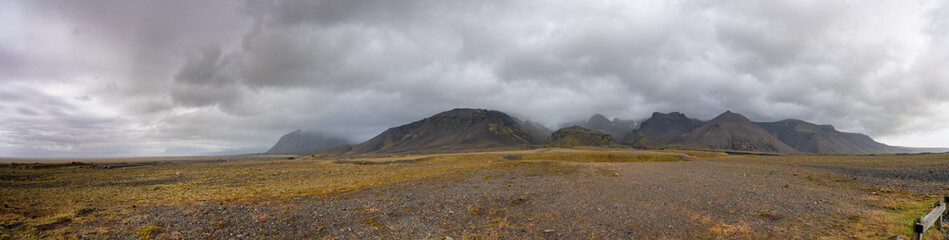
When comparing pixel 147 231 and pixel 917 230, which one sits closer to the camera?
pixel 917 230

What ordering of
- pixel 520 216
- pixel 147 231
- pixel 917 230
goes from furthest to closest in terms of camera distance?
pixel 520 216, pixel 147 231, pixel 917 230

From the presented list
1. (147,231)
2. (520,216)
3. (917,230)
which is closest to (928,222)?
(917,230)

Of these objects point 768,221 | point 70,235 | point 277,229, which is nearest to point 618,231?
point 768,221

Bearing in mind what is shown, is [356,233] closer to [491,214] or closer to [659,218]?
[491,214]

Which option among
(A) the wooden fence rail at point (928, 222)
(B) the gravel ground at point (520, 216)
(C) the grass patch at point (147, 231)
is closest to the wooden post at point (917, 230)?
(A) the wooden fence rail at point (928, 222)

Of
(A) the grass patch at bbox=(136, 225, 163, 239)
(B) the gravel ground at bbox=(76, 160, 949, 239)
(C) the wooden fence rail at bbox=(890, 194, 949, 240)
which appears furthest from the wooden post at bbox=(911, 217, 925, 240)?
(A) the grass patch at bbox=(136, 225, 163, 239)

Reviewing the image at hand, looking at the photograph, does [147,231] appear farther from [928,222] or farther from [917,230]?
[928,222]

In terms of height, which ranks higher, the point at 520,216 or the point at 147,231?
the point at 147,231

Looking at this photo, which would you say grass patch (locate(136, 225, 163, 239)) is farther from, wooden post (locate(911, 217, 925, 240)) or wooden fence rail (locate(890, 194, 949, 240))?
wooden post (locate(911, 217, 925, 240))

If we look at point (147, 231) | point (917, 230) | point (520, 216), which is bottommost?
point (520, 216)

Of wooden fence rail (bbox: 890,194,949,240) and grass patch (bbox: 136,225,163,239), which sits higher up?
wooden fence rail (bbox: 890,194,949,240)

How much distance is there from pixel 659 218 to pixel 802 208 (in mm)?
7510

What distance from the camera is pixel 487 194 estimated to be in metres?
19.7

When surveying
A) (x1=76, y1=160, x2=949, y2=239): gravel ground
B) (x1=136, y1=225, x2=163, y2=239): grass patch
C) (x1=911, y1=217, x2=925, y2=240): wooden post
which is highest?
(x1=911, y1=217, x2=925, y2=240): wooden post
